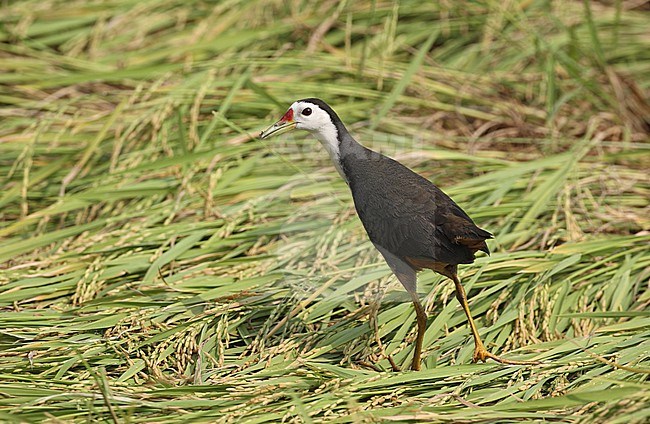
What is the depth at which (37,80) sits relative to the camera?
4.55 metres

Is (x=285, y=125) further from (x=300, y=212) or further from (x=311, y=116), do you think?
(x=300, y=212)

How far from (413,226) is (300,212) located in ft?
3.16

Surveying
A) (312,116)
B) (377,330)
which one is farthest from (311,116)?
(377,330)

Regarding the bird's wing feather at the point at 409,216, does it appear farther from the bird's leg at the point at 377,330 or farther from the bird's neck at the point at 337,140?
the bird's leg at the point at 377,330

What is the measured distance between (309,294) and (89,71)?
6.95ft

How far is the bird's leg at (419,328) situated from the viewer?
2.88m

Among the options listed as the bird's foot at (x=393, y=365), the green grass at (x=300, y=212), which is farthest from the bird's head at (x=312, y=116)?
the bird's foot at (x=393, y=365)

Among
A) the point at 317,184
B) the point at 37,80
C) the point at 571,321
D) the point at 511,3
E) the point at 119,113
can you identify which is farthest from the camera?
the point at 511,3

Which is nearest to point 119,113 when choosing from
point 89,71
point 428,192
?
point 89,71

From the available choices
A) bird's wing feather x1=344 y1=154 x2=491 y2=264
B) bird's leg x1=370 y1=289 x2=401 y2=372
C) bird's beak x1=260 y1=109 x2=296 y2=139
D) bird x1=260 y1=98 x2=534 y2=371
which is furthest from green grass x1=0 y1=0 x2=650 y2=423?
bird's beak x1=260 y1=109 x2=296 y2=139

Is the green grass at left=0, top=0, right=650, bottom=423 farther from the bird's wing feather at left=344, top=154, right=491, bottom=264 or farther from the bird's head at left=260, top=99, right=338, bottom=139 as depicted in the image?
the bird's head at left=260, top=99, right=338, bottom=139

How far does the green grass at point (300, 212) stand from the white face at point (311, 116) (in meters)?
0.50

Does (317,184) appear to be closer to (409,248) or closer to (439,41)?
(409,248)

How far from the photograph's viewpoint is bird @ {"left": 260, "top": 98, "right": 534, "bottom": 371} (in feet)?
8.95
